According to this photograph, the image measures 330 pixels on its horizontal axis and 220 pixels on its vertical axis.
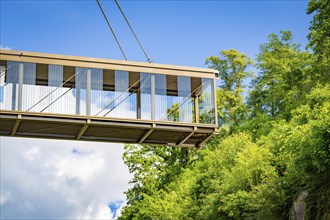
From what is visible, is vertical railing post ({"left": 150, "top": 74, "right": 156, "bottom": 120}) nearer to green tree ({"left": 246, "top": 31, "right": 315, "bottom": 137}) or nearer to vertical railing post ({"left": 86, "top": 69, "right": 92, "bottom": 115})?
vertical railing post ({"left": 86, "top": 69, "right": 92, "bottom": 115})

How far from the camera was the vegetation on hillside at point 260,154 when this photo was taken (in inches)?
742

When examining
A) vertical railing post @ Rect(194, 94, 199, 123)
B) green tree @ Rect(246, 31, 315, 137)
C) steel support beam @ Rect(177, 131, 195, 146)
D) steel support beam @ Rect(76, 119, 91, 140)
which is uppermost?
green tree @ Rect(246, 31, 315, 137)

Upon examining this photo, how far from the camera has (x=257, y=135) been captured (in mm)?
33062

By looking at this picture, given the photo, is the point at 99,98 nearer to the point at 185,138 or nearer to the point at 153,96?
the point at 153,96

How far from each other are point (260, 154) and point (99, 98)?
955 centimetres

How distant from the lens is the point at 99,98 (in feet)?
51.0

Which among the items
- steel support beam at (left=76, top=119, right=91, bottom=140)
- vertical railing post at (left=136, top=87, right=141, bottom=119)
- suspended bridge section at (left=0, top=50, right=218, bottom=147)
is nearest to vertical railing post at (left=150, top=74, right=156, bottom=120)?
suspended bridge section at (left=0, top=50, right=218, bottom=147)

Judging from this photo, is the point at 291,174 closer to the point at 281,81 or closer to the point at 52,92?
the point at 52,92

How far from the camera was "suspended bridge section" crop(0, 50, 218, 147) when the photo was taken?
1488 centimetres

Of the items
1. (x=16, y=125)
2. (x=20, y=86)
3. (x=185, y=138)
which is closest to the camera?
(x=16, y=125)

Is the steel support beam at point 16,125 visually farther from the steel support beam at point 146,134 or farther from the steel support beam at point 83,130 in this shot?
the steel support beam at point 146,134

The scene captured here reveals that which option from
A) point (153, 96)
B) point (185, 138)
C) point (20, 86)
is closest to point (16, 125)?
point (20, 86)

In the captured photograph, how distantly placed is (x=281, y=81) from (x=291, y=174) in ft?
56.1

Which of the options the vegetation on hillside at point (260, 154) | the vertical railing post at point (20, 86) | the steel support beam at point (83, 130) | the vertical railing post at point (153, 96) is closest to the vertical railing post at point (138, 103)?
the vertical railing post at point (153, 96)
